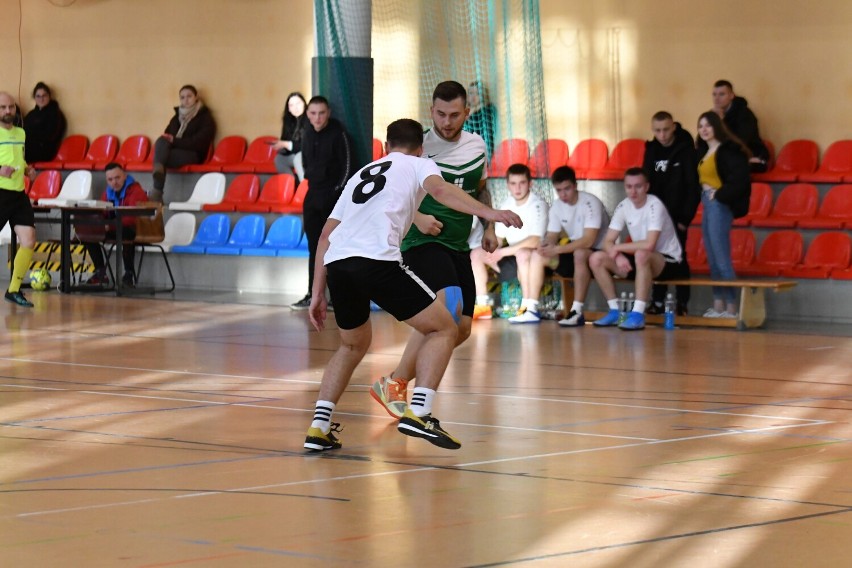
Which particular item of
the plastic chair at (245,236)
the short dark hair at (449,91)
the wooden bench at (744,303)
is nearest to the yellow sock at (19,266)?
the plastic chair at (245,236)

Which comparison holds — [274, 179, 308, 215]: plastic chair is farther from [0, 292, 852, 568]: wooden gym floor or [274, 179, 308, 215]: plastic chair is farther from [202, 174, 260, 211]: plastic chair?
[0, 292, 852, 568]: wooden gym floor

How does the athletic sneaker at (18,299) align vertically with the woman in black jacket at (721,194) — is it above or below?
below

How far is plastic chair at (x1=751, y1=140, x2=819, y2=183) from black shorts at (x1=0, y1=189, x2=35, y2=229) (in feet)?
23.4

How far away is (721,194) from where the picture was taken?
12117 millimetres

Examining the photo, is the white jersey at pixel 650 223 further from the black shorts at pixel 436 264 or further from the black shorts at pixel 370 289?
the black shorts at pixel 370 289

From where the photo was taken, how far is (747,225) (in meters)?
13.3

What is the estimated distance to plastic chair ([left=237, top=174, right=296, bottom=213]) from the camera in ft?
52.5

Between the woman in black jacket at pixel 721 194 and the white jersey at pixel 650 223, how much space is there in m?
0.41

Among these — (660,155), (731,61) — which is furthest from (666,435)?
(731,61)

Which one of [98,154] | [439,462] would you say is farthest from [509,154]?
[439,462]

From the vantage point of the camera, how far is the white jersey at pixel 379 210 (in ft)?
18.6

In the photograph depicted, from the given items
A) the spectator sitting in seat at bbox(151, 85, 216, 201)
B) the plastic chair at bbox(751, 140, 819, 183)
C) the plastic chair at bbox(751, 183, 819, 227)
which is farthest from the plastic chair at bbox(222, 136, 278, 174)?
the plastic chair at bbox(751, 183, 819, 227)

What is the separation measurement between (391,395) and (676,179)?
6381 millimetres

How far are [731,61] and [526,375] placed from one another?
6929 millimetres
